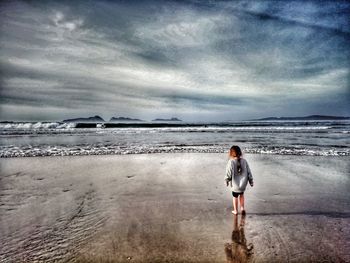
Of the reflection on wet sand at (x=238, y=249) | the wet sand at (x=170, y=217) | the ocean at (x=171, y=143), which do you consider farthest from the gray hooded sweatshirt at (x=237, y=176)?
the ocean at (x=171, y=143)

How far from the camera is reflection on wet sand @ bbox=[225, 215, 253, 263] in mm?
3568

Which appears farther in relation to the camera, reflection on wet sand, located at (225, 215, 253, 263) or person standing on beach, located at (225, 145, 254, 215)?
person standing on beach, located at (225, 145, 254, 215)

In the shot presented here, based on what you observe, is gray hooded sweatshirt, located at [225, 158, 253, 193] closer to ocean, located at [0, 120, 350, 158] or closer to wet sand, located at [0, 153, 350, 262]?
wet sand, located at [0, 153, 350, 262]

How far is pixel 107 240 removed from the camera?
4168 mm

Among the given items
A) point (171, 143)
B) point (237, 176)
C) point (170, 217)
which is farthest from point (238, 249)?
point (171, 143)

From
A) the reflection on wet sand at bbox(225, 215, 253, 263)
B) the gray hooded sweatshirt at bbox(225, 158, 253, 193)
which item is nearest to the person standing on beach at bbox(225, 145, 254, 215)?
the gray hooded sweatshirt at bbox(225, 158, 253, 193)

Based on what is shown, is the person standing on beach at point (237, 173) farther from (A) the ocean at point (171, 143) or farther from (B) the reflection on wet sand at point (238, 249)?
(A) the ocean at point (171, 143)

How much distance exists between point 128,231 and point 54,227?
145 centimetres

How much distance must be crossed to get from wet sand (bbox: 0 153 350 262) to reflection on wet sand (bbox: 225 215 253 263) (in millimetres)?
15

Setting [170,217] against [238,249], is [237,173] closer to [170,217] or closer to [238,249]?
[170,217]

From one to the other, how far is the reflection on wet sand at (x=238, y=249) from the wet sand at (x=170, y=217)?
0.02 meters

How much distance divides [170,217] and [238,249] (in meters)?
1.71

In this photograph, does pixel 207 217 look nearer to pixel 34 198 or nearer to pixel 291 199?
pixel 291 199

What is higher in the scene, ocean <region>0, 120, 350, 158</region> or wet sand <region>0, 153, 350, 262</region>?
ocean <region>0, 120, 350, 158</region>
